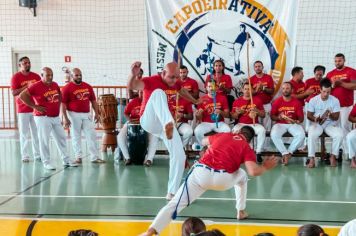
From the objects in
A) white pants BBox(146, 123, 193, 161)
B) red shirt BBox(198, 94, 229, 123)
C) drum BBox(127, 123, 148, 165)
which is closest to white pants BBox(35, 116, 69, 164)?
A: drum BBox(127, 123, 148, 165)

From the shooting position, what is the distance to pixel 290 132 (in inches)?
356

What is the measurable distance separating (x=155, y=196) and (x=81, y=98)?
336cm

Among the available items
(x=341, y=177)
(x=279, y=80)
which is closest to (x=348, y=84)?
(x=279, y=80)

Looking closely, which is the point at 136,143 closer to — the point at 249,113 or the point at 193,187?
the point at 249,113

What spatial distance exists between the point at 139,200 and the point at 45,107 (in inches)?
126

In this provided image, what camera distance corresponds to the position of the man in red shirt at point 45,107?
335 inches

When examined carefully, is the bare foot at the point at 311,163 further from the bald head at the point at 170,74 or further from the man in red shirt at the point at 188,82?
the bald head at the point at 170,74

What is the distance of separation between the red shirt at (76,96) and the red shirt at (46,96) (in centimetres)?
30

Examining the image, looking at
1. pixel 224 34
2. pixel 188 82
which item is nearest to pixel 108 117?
pixel 188 82

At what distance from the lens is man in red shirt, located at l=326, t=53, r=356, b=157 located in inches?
363

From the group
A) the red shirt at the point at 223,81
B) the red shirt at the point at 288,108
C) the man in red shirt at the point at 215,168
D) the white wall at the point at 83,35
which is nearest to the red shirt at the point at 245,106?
the red shirt at the point at 288,108

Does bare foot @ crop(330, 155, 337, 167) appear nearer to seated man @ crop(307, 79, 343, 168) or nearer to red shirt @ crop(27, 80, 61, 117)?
seated man @ crop(307, 79, 343, 168)

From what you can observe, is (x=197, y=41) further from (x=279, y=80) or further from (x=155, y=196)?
(x=155, y=196)

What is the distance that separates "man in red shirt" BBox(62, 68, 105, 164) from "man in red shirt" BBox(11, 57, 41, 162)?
0.89 metres
